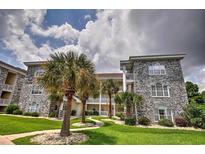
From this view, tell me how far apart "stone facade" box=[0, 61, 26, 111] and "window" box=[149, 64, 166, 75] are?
567 inches

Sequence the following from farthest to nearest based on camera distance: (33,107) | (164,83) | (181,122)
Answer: (33,107), (164,83), (181,122)

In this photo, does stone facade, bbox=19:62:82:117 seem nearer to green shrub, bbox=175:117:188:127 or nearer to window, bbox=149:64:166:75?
window, bbox=149:64:166:75

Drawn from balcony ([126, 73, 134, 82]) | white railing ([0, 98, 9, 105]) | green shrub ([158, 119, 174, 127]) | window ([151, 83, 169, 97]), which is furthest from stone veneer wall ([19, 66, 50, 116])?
green shrub ([158, 119, 174, 127])

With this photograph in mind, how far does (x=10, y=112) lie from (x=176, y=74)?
49.1ft

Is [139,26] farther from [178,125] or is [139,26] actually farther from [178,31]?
[178,125]

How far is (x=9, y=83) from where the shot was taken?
15109 mm

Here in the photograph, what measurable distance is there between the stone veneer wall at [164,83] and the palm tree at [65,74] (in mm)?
6741

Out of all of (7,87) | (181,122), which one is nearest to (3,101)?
(7,87)

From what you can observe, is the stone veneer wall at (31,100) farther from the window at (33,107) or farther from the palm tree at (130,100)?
the palm tree at (130,100)

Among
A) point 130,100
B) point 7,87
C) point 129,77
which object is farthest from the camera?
point 7,87

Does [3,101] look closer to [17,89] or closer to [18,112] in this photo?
[17,89]

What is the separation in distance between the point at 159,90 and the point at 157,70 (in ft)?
5.51

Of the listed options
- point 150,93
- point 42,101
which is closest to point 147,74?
point 150,93

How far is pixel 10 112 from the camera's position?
12.1 meters
